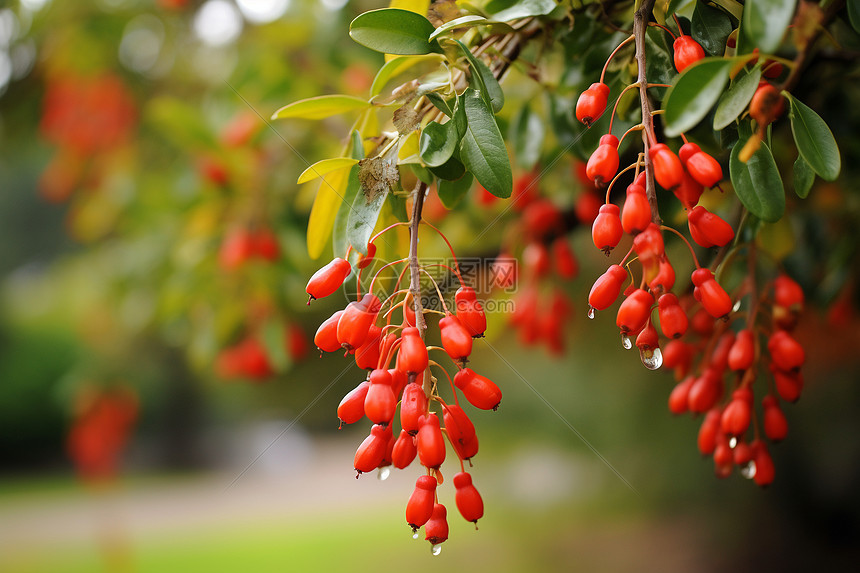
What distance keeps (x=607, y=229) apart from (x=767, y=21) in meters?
0.27

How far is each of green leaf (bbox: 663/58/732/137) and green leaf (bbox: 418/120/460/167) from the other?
0.87ft

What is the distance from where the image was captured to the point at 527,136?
1313 millimetres

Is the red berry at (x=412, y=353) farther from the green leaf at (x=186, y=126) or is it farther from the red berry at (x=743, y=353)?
the green leaf at (x=186, y=126)

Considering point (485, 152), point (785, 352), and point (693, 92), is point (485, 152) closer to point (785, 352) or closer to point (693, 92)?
point (693, 92)

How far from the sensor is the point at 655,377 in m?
4.56

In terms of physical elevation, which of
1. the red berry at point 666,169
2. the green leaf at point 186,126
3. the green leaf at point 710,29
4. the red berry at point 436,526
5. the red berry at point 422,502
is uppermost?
the green leaf at point 186,126

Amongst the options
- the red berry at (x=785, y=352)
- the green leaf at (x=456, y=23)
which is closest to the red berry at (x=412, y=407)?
the green leaf at (x=456, y=23)

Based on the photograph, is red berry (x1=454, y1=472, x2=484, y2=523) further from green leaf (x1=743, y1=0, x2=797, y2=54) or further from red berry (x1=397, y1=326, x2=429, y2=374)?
green leaf (x1=743, y1=0, x2=797, y2=54)

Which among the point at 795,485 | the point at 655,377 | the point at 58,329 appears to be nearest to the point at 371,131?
the point at 655,377

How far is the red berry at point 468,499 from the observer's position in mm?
852

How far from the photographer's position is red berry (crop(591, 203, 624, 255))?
2.46 ft

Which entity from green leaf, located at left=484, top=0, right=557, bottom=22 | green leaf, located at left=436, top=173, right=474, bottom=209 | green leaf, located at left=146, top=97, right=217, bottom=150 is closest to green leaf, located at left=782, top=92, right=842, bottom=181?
green leaf, located at left=484, top=0, right=557, bottom=22

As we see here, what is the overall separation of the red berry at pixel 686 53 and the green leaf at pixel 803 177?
0.69 feet

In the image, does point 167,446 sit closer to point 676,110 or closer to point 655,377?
point 655,377
